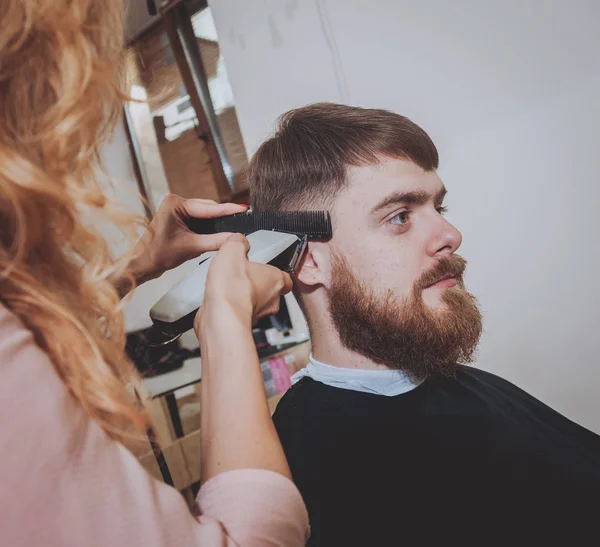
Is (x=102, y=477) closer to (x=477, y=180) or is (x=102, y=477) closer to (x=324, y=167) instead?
(x=324, y=167)

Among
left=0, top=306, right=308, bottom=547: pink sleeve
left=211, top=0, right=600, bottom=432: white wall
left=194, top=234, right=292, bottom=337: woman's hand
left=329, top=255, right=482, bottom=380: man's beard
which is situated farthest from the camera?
left=211, top=0, right=600, bottom=432: white wall

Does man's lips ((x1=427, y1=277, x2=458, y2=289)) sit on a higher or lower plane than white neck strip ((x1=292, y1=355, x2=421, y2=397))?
→ higher

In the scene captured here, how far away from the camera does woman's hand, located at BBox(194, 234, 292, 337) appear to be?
2.04 feet

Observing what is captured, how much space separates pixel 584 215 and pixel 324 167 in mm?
733

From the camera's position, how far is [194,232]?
0.98m

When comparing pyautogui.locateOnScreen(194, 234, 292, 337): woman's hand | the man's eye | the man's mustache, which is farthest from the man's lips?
pyautogui.locateOnScreen(194, 234, 292, 337): woman's hand

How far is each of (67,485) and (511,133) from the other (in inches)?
53.4

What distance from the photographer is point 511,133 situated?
1.29 metres

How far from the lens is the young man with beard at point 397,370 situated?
2.93ft

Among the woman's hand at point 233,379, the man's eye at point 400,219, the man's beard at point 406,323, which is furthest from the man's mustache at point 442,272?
the woman's hand at point 233,379

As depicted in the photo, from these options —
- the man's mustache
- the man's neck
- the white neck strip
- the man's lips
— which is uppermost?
the man's mustache

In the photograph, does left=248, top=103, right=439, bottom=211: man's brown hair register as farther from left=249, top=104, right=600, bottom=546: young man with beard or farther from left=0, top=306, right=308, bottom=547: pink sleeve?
left=0, top=306, right=308, bottom=547: pink sleeve

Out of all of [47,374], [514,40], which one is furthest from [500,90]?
[47,374]

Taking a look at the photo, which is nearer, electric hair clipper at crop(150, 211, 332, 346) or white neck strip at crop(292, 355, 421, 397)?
electric hair clipper at crop(150, 211, 332, 346)
